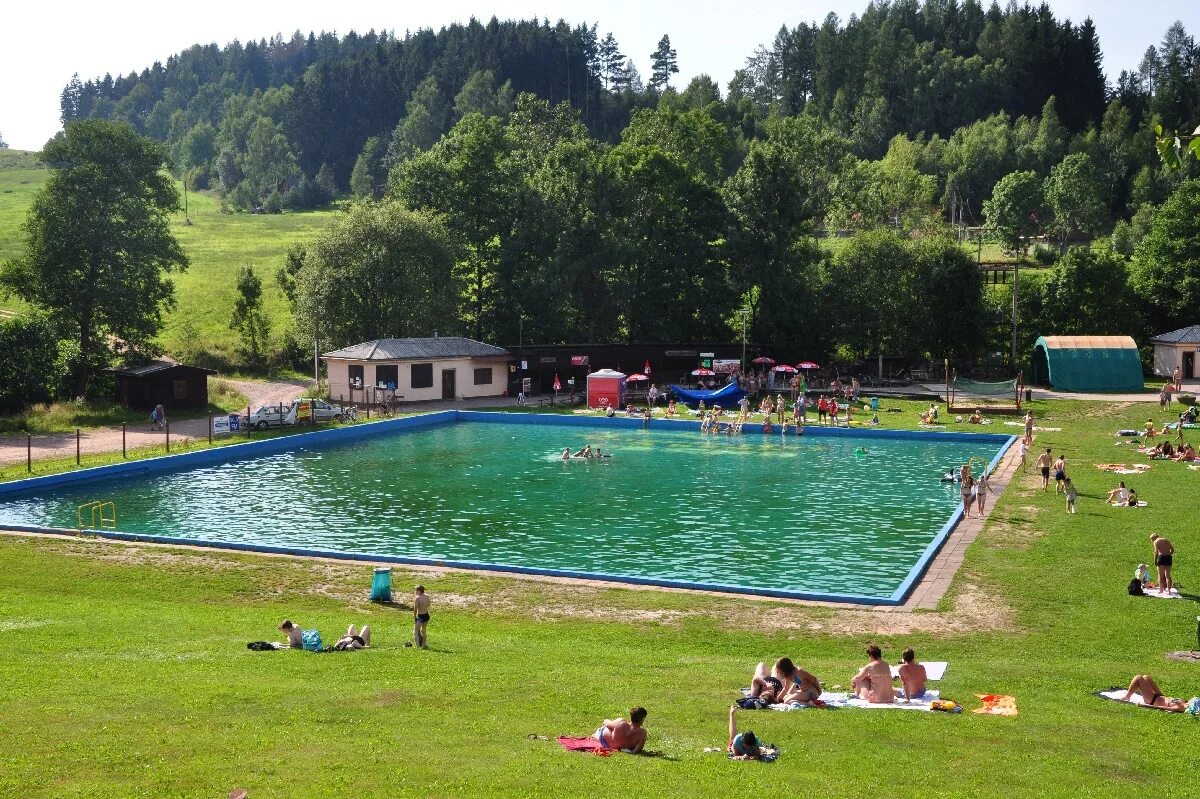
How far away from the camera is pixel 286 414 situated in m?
50.8

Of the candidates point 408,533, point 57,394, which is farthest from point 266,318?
point 408,533

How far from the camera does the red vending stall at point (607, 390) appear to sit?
5797cm

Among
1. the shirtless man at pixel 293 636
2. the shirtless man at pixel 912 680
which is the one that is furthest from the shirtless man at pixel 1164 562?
the shirtless man at pixel 293 636

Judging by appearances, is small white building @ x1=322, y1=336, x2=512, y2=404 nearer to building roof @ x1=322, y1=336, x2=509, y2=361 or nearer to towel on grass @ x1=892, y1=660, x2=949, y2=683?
building roof @ x1=322, y1=336, x2=509, y2=361

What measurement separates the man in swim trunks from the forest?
755cm

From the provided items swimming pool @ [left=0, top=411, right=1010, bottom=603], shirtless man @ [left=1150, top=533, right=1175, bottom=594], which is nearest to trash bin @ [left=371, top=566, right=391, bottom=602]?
swimming pool @ [left=0, top=411, right=1010, bottom=603]

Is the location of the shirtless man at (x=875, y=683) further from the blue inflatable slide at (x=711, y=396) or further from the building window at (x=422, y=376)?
the building window at (x=422, y=376)

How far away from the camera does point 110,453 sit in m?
42.5

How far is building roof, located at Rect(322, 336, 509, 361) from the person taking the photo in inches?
2298

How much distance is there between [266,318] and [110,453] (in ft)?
105

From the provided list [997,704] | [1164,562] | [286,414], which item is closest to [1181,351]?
[1164,562]

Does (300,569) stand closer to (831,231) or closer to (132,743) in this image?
(132,743)

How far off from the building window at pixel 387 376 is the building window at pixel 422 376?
1.07m

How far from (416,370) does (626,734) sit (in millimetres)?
47070
